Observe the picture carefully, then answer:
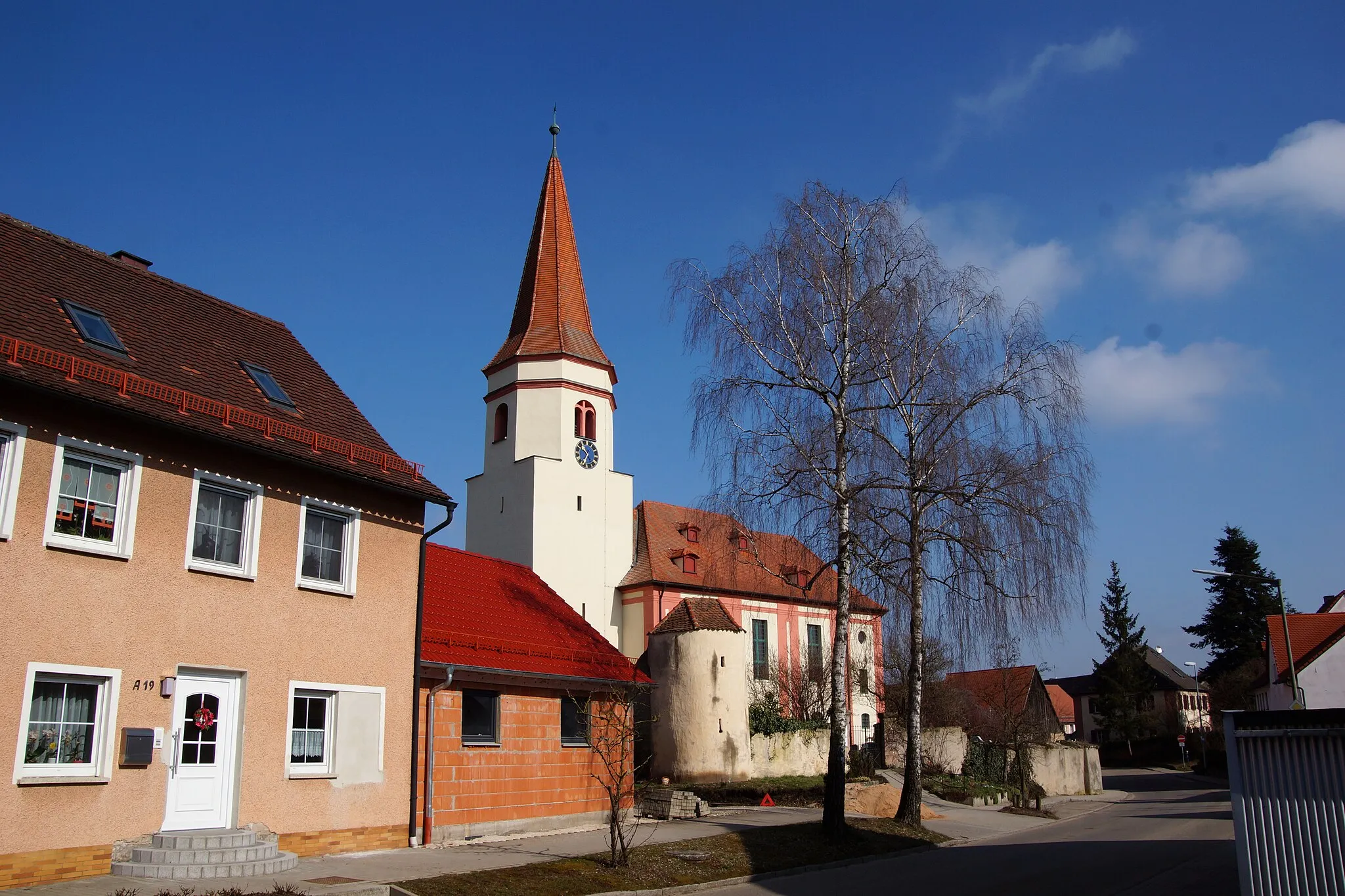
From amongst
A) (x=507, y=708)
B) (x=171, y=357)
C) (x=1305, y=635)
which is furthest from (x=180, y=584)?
(x=1305, y=635)

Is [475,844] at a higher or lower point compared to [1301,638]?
lower

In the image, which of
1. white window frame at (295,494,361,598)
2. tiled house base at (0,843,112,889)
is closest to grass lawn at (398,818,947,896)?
tiled house base at (0,843,112,889)

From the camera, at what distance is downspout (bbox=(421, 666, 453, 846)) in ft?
55.1

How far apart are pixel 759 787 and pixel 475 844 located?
13236 millimetres

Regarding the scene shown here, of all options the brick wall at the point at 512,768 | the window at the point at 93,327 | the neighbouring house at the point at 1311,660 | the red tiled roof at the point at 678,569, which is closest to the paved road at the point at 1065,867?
the brick wall at the point at 512,768

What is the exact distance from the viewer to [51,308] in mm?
14125

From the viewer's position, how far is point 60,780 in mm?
11969

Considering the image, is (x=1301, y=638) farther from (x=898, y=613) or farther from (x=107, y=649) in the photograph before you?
(x=107, y=649)

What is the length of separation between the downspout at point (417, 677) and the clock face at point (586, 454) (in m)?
20.2

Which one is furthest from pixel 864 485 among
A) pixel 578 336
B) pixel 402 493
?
pixel 578 336

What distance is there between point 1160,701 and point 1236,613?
2147 cm

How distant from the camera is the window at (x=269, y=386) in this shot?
16594mm

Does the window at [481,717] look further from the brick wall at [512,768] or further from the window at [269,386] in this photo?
the window at [269,386]

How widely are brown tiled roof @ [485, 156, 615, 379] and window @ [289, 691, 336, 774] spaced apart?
23297 mm
